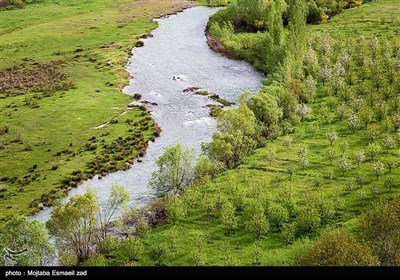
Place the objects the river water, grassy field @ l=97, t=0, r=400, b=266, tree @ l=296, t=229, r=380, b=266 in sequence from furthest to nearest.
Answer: the river water < grassy field @ l=97, t=0, r=400, b=266 < tree @ l=296, t=229, r=380, b=266

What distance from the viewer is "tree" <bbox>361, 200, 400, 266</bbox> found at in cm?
4791

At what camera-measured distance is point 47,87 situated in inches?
4783

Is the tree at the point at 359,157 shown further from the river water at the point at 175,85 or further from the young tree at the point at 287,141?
the river water at the point at 175,85

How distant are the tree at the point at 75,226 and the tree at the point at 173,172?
15101mm

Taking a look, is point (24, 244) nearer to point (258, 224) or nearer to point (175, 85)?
point (258, 224)

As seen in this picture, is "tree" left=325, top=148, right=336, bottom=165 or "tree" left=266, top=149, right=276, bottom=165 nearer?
"tree" left=325, top=148, right=336, bottom=165

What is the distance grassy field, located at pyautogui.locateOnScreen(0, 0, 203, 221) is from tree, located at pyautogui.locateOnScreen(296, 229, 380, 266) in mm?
44999

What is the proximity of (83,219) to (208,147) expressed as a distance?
83.4ft

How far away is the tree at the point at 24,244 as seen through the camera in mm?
55719

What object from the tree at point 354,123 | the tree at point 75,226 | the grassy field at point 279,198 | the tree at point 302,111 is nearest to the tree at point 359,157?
the grassy field at point 279,198

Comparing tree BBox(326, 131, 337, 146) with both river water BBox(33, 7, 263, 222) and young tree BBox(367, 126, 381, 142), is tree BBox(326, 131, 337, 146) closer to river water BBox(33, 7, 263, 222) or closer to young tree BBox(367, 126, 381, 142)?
young tree BBox(367, 126, 381, 142)

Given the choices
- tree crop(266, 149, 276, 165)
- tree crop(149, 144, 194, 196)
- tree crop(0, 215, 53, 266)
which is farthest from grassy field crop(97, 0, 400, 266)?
tree crop(0, 215, 53, 266)

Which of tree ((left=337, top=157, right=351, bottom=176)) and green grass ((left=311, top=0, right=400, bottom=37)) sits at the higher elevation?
green grass ((left=311, top=0, right=400, bottom=37))

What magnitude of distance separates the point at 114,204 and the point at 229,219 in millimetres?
17787
